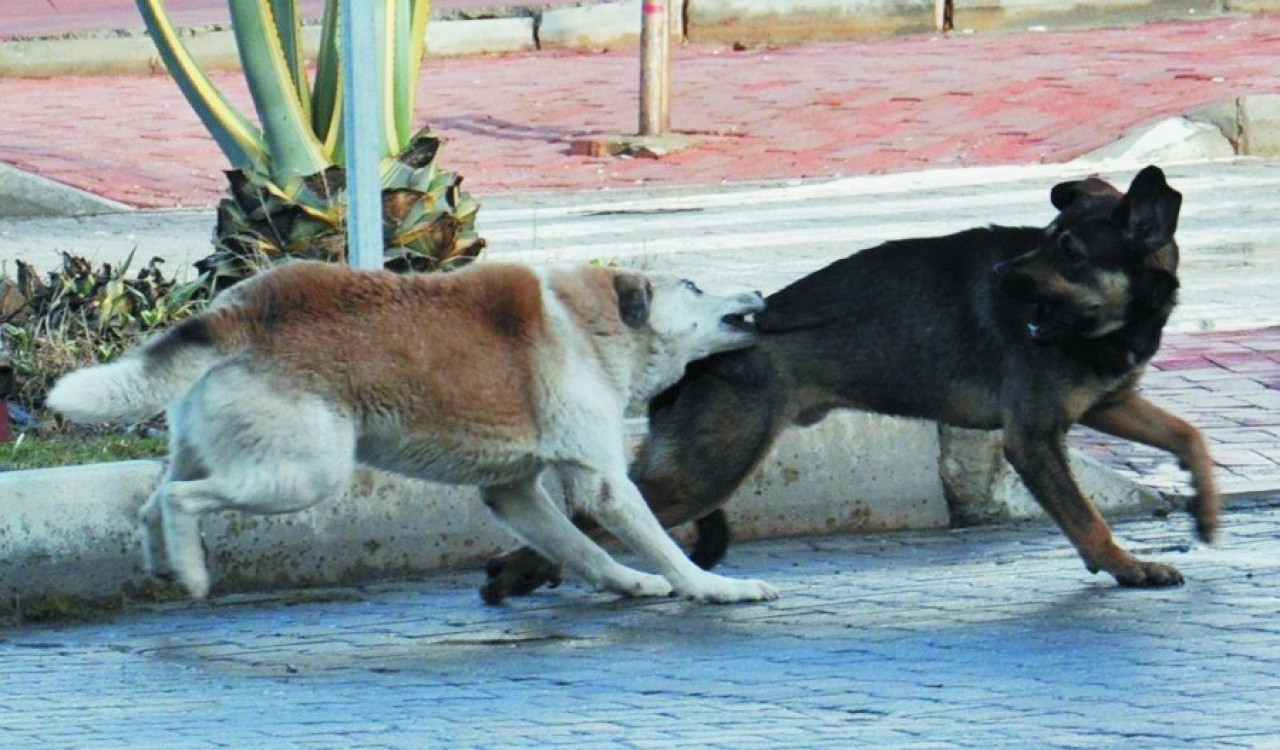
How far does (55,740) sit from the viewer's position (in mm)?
4910

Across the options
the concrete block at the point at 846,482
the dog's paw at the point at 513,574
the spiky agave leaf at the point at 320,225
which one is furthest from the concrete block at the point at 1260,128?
the dog's paw at the point at 513,574

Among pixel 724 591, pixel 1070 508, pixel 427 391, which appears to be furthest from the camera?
pixel 1070 508

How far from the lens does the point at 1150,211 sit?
6207 millimetres

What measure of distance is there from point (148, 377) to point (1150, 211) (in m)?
2.61

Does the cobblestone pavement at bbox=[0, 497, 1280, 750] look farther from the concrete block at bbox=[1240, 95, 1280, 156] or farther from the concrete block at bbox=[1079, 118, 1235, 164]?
the concrete block at bbox=[1240, 95, 1280, 156]

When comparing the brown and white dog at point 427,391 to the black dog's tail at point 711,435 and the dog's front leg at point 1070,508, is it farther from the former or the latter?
the dog's front leg at point 1070,508

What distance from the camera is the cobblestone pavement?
4.75m

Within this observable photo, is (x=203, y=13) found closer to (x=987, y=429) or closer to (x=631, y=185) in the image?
(x=631, y=185)

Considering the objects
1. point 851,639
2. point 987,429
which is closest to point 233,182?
point 987,429

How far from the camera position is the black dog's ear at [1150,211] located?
20.1 ft

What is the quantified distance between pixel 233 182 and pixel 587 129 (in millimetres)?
8486

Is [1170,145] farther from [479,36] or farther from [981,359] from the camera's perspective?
[479,36]

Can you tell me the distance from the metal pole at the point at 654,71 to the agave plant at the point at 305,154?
7.28 metres

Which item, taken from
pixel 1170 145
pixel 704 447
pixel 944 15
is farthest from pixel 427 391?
pixel 944 15
